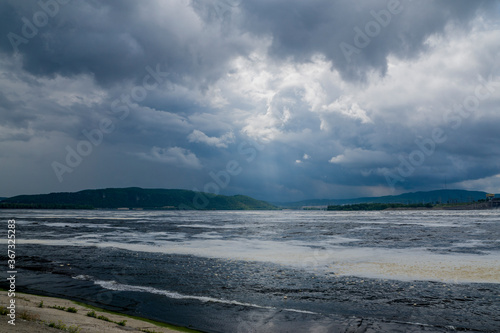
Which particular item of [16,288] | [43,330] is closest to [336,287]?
[43,330]

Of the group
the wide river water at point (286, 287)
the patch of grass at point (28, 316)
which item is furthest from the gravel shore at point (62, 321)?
the wide river water at point (286, 287)

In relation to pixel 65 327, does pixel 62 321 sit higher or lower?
lower

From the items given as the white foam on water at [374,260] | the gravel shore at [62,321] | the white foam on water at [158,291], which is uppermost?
the gravel shore at [62,321]

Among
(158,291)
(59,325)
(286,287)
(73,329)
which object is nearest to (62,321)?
(59,325)

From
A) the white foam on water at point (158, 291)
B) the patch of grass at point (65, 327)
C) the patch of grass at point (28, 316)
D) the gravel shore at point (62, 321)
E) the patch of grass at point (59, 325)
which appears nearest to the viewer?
the gravel shore at point (62, 321)

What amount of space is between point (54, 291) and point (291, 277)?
1444cm

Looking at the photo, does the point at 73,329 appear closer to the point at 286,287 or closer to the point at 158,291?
the point at 158,291

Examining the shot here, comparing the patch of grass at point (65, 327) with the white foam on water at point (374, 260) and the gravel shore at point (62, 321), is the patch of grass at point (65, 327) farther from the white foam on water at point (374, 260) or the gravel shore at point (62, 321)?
the white foam on water at point (374, 260)

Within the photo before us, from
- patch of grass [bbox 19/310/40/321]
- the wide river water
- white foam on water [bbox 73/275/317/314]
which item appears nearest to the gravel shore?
patch of grass [bbox 19/310/40/321]

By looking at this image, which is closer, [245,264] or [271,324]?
[271,324]

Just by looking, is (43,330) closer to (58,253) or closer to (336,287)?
(336,287)

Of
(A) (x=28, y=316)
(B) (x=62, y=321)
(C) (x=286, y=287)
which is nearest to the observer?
(A) (x=28, y=316)

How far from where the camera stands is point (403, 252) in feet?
107

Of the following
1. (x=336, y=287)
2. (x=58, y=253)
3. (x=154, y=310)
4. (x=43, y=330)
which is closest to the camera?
(x=43, y=330)
